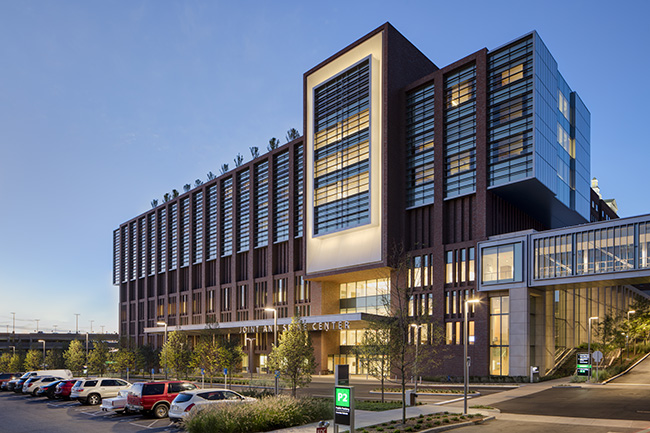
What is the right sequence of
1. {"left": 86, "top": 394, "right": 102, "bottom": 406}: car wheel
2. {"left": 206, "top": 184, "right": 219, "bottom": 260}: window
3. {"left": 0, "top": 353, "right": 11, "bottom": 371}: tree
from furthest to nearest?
{"left": 206, "top": 184, "right": 219, "bottom": 260}: window < {"left": 0, "top": 353, "right": 11, "bottom": 371}: tree < {"left": 86, "top": 394, "right": 102, "bottom": 406}: car wheel

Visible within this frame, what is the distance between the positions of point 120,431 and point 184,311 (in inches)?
3039

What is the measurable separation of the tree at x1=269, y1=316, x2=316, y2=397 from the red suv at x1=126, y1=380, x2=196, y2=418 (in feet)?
23.1

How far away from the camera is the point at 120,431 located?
24.8m

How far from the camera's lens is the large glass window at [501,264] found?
172ft

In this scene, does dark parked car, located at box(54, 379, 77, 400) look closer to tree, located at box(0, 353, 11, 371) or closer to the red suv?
the red suv

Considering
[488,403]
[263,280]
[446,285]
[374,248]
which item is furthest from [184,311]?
[488,403]

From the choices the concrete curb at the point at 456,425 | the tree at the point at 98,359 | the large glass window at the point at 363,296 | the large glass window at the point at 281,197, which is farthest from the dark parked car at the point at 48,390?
the large glass window at the point at 281,197

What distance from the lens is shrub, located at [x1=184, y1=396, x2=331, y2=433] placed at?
2166cm

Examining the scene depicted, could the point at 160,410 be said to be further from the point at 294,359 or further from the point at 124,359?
the point at 124,359

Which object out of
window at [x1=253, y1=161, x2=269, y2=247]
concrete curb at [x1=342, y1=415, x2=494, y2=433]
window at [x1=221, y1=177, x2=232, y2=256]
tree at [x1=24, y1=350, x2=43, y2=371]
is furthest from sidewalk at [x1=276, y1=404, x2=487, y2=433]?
tree at [x1=24, y1=350, x2=43, y2=371]

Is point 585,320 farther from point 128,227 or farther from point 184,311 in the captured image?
point 128,227

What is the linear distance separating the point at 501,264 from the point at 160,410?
116ft

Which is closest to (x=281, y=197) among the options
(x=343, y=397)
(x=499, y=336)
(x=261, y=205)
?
(x=261, y=205)

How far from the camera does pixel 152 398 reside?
95.3 feet
